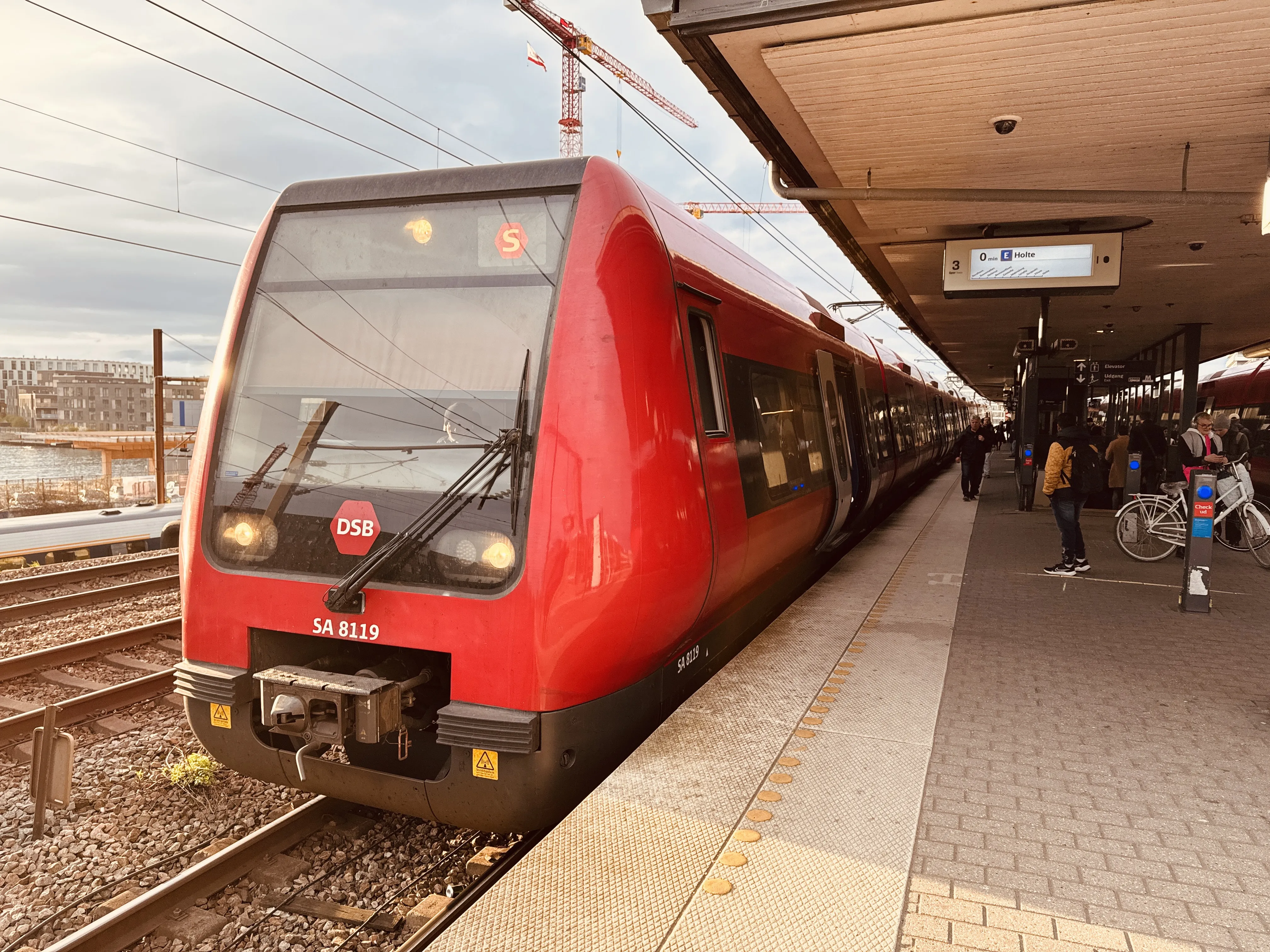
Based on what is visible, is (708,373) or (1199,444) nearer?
(708,373)

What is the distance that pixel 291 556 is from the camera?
3721 millimetres

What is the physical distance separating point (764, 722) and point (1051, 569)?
6.20m

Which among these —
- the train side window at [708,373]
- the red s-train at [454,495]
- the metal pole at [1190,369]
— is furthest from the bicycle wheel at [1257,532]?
the red s-train at [454,495]

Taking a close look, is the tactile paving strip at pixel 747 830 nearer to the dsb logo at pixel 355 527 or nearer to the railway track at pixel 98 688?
the dsb logo at pixel 355 527

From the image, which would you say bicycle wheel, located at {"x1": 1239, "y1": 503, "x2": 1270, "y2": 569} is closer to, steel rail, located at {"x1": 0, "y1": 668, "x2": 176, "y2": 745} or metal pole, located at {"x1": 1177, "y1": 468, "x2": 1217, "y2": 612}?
metal pole, located at {"x1": 1177, "y1": 468, "x2": 1217, "y2": 612}

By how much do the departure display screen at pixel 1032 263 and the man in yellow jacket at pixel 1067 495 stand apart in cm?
163

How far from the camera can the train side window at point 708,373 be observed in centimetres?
435

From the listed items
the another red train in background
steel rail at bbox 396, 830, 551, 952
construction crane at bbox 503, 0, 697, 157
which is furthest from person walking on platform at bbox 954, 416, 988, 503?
construction crane at bbox 503, 0, 697, 157

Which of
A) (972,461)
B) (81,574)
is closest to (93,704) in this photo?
(81,574)

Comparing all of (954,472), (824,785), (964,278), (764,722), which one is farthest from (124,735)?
(954,472)

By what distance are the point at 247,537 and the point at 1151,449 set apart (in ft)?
52.4

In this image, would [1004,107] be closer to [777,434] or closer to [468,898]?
[777,434]

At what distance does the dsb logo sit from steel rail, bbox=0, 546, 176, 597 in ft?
30.3

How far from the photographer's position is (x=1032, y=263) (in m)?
8.33
